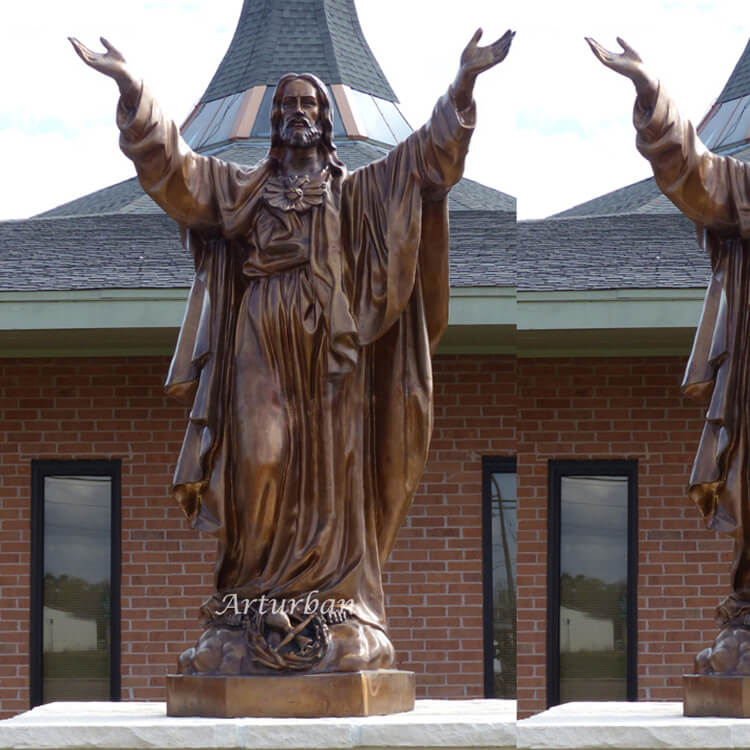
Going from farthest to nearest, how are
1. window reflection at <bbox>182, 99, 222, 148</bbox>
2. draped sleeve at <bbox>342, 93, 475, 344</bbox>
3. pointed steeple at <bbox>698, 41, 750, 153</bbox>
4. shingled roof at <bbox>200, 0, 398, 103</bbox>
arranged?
shingled roof at <bbox>200, 0, 398, 103</bbox> → window reflection at <bbox>182, 99, 222, 148</bbox> → pointed steeple at <bbox>698, 41, 750, 153</bbox> → draped sleeve at <bbox>342, 93, 475, 344</bbox>

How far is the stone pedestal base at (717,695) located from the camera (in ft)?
18.4

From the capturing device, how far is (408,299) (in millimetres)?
6066

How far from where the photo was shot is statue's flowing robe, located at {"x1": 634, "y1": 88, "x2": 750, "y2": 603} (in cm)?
584

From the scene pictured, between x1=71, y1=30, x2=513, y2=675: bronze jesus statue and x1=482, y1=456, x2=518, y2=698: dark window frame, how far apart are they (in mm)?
4141

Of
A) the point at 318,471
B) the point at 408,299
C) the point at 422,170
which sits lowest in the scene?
the point at 318,471

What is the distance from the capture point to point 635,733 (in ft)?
17.7

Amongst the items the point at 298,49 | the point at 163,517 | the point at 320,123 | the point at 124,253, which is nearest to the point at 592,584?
the point at 163,517

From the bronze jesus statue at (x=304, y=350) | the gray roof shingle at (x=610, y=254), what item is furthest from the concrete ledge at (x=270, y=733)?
the gray roof shingle at (x=610, y=254)

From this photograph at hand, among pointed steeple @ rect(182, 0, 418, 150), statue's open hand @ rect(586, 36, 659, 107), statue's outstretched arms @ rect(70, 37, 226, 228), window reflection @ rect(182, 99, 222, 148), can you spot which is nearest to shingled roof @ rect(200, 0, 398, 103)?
pointed steeple @ rect(182, 0, 418, 150)

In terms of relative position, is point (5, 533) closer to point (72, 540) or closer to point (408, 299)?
point (72, 540)

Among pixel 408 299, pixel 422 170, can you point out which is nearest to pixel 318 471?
pixel 408 299

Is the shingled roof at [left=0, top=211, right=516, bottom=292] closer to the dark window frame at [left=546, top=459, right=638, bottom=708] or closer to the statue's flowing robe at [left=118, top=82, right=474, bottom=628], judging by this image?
the dark window frame at [left=546, top=459, right=638, bottom=708]

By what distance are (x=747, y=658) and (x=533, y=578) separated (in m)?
4.70

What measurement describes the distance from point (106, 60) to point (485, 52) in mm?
1386
